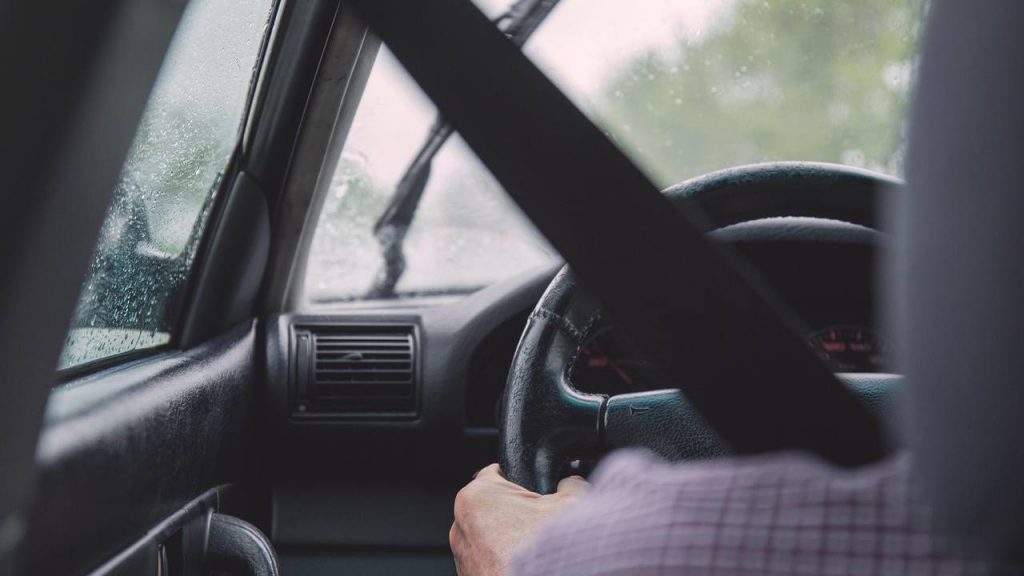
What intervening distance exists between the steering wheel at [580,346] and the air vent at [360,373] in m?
1.15

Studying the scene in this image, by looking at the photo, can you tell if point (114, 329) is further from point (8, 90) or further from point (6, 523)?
point (8, 90)

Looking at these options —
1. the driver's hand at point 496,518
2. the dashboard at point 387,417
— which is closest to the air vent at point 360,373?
the dashboard at point 387,417

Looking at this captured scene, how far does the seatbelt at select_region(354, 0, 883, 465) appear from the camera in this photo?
965 mm

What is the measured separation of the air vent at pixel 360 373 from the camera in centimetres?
295

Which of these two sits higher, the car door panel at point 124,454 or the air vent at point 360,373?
the car door panel at point 124,454

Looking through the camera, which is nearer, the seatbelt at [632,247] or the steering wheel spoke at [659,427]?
the seatbelt at [632,247]

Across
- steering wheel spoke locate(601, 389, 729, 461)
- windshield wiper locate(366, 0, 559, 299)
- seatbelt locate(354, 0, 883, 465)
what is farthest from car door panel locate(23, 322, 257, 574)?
windshield wiper locate(366, 0, 559, 299)

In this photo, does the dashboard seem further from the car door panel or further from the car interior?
the car door panel

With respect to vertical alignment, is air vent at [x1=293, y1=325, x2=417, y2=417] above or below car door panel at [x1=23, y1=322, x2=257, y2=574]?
below

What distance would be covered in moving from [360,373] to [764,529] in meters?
2.39

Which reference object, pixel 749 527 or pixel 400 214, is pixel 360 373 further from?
pixel 749 527

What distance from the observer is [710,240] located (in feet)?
3.33

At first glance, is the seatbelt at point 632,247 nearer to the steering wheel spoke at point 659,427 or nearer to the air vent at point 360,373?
the steering wheel spoke at point 659,427

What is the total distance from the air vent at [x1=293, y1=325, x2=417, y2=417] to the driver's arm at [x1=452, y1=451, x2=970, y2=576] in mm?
2218
